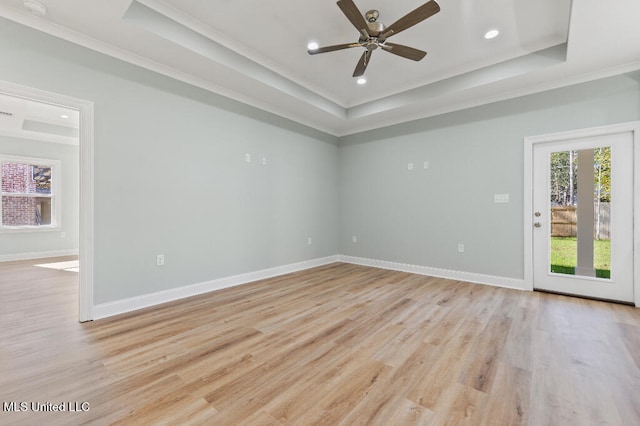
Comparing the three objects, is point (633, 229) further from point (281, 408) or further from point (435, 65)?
point (281, 408)

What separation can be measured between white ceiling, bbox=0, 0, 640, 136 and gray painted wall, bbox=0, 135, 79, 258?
5.12 m

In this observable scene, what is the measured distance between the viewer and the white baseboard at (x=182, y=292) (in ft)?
8.95

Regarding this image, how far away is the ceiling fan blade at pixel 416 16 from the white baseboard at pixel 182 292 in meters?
3.43

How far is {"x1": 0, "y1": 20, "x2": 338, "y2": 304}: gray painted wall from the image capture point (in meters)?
2.59

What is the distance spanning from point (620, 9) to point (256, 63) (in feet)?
11.6

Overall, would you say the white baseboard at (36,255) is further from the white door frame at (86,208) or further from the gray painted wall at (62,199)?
the white door frame at (86,208)

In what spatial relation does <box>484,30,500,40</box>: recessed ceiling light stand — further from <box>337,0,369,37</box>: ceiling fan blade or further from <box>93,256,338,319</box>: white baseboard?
<box>93,256,338,319</box>: white baseboard

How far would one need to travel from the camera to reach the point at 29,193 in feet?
19.6

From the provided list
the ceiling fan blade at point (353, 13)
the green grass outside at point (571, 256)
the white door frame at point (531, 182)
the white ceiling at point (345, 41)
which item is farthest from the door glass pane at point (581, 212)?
the ceiling fan blade at point (353, 13)

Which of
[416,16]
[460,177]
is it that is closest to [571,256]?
[460,177]

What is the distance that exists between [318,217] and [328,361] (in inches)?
137

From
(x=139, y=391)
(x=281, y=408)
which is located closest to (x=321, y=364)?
(x=281, y=408)

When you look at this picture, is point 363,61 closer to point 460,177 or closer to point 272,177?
point 272,177

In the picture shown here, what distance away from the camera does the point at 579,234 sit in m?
3.38
